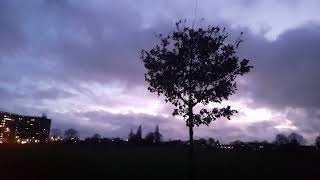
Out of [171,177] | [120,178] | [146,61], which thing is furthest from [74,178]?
[146,61]

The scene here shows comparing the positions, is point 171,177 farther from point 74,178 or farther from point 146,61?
point 146,61

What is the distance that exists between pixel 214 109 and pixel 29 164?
3262 centimetres

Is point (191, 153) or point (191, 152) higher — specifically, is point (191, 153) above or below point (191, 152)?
below

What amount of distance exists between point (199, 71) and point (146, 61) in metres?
6.75

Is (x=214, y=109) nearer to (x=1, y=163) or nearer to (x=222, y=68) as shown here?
(x=222, y=68)

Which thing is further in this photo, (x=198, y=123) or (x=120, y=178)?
(x=120, y=178)

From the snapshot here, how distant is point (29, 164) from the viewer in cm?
6006

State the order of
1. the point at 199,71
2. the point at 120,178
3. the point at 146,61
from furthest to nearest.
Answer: the point at 120,178 < the point at 146,61 < the point at 199,71

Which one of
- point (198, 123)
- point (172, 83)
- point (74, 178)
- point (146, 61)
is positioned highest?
point (146, 61)

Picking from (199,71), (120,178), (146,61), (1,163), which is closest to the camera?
(199,71)

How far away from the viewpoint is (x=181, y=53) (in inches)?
1679

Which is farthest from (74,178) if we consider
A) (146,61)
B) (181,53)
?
(181,53)

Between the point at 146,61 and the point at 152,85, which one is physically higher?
the point at 146,61

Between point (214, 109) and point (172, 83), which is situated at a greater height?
point (172, 83)
